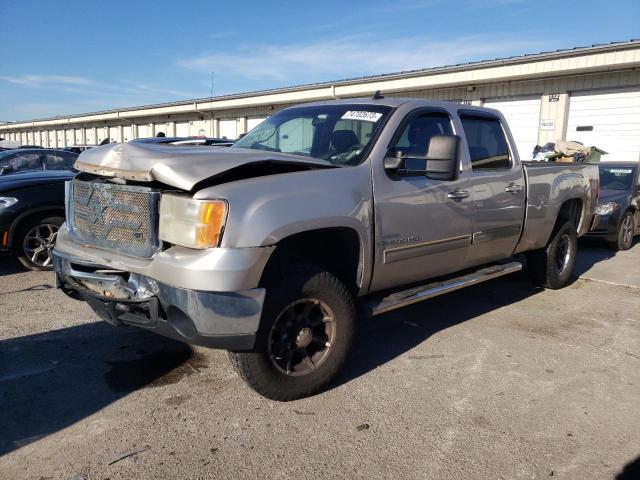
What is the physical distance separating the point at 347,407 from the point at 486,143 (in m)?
2.90

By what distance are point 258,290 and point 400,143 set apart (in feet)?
5.76

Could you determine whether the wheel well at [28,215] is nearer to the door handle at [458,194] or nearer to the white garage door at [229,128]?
the door handle at [458,194]

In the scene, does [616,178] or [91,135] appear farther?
[91,135]

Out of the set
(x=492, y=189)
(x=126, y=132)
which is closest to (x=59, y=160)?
(x=492, y=189)

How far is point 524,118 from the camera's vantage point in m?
15.5

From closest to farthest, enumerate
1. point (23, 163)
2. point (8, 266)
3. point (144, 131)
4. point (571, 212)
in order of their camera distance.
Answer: point (571, 212) < point (8, 266) < point (23, 163) < point (144, 131)

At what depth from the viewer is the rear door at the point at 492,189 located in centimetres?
444

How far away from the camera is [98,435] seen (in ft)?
9.07

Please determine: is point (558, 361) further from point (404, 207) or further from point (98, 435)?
point (98, 435)

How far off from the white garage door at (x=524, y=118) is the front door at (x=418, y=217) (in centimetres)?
1224

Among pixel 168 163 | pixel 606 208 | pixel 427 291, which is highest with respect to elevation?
pixel 168 163

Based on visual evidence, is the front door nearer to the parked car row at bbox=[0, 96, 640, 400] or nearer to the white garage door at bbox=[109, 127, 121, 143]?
the parked car row at bbox=[0, 96, 640, 400]

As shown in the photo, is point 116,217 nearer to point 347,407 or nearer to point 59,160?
point 347,407

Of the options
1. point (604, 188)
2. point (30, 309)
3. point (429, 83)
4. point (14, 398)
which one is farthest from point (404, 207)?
point (429, 83)
